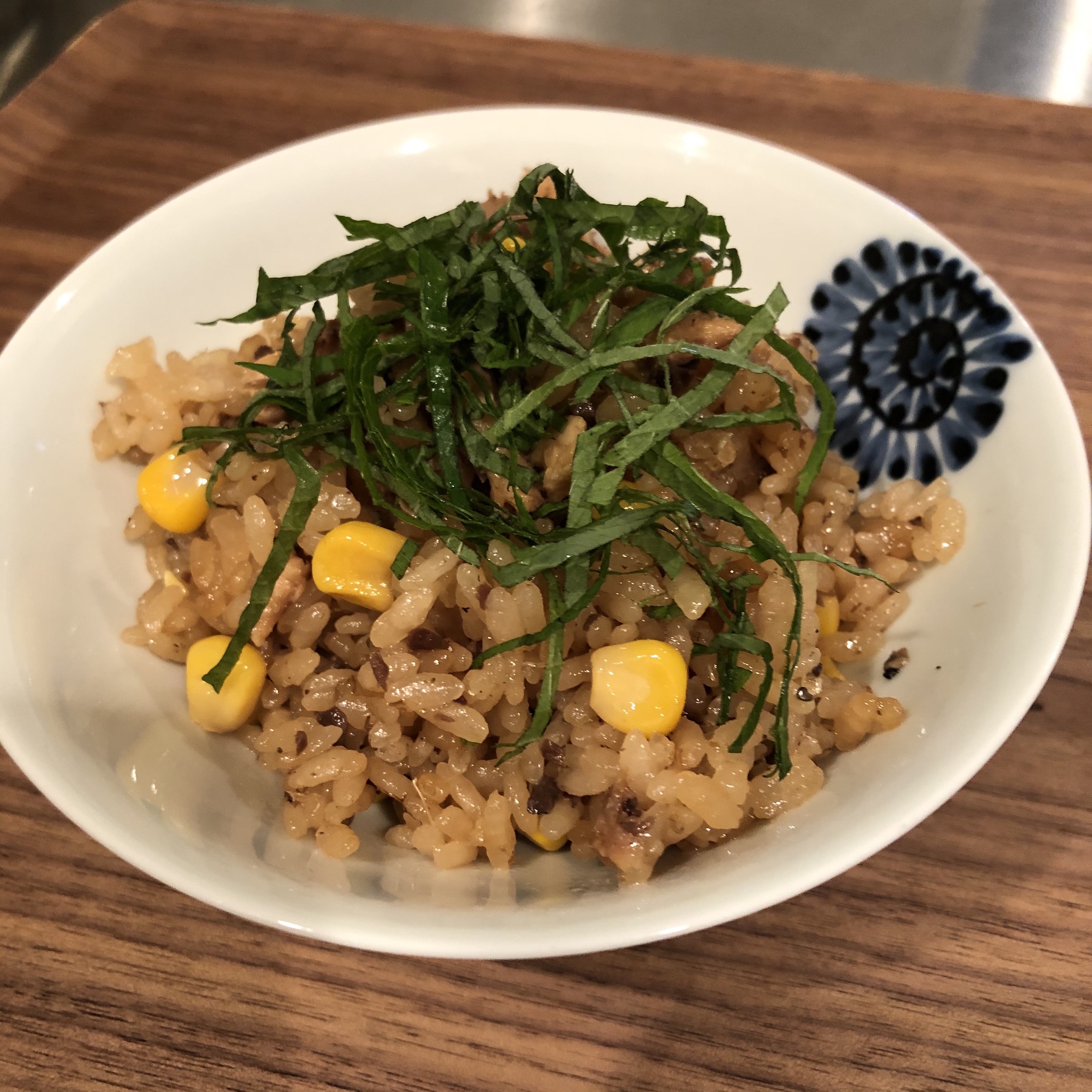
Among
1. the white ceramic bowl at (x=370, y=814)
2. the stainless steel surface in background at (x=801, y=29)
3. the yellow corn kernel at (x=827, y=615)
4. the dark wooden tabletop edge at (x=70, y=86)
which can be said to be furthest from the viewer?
the stainless steel surface in background at (x=801, y=29)

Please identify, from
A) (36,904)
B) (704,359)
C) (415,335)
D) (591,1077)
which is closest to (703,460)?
(704,359)

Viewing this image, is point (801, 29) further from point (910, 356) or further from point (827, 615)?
point (827, 615)

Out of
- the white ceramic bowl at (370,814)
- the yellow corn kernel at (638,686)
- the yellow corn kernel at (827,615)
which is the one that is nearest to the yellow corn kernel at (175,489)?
the white ceramic bowl at (370,814)

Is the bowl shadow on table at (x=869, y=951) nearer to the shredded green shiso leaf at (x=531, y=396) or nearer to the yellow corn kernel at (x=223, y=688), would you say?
the shredded green shiso leaf at (x=531, y=396)

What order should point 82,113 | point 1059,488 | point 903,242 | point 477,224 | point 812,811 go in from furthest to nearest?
point 82,113 → point 903,242 → point 477,224 → point 1059,488 → point 812,811

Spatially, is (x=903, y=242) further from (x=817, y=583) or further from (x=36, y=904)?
(x=36, y=904)

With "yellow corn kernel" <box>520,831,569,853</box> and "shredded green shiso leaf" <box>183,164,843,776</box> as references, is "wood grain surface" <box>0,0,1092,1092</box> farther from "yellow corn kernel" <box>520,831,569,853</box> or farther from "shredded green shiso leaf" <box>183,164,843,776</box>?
"shredded green shiso leaf" <box>183,164,843,776</box>

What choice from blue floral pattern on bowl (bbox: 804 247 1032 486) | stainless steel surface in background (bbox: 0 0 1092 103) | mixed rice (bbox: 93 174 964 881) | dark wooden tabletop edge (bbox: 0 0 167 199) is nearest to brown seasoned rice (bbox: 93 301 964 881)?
mixed rice (bbox: 93 174 964 881)
